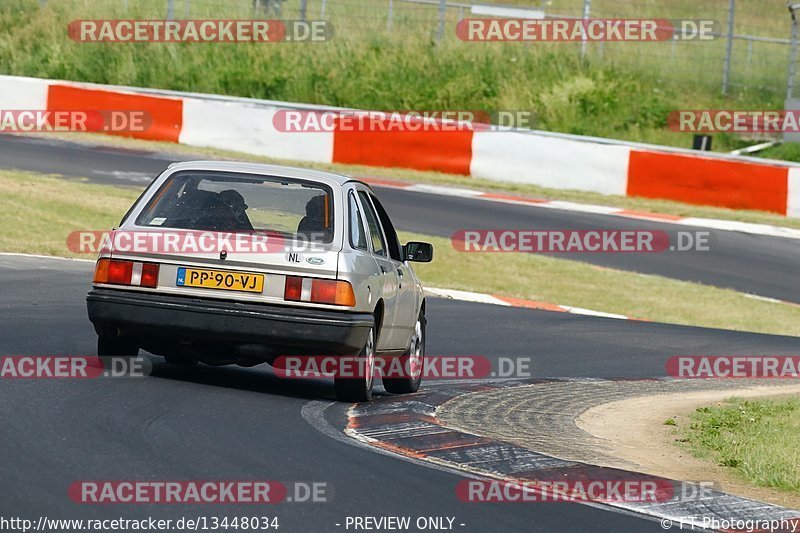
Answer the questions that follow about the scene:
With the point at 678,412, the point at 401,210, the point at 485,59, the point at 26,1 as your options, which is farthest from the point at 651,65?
the point at 678,412

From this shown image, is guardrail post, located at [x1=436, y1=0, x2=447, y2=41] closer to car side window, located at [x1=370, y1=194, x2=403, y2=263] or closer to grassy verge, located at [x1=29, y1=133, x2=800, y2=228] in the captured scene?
grassy verge, located at [x1=29, y1=133, x2=800, y2=228]

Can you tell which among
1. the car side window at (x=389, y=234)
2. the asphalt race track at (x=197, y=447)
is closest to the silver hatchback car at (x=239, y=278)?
the asphalt race track at (x=197, y=447)

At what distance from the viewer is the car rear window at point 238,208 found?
28.3 feet

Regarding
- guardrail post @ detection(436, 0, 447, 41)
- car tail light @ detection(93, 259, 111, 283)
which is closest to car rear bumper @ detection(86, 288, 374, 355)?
car tail light @ detection(93, 259, 111, 283)

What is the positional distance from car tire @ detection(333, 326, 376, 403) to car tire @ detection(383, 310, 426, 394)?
1179 mm

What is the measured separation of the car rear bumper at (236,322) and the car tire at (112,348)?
506 millimetres

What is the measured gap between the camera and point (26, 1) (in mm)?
35312

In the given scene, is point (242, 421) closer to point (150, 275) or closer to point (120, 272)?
point (150, 275)

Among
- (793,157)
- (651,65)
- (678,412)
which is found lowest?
(678,412)

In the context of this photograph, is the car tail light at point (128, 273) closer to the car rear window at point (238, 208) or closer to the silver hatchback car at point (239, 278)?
the silver hatchback car at point (239, 278)

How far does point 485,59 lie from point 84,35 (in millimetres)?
9373

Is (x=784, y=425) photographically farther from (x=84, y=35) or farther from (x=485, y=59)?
(x=84, y=35)

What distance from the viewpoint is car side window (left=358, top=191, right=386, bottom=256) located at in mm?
9414

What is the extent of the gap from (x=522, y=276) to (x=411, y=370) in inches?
348
